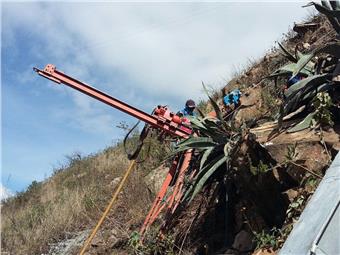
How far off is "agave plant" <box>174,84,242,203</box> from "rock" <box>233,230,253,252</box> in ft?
1.97

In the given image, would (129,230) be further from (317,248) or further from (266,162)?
(317,248)

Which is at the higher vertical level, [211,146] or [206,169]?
[211,146]

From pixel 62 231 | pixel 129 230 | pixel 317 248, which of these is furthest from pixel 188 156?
pixel 317 248

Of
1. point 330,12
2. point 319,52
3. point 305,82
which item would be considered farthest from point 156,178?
point 330,12

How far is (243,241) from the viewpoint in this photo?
4.82m

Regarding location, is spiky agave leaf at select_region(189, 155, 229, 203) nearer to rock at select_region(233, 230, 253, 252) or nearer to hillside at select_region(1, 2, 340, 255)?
hillside at select_region(1, 2, 340, 255)

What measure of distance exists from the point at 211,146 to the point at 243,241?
41.3 inches

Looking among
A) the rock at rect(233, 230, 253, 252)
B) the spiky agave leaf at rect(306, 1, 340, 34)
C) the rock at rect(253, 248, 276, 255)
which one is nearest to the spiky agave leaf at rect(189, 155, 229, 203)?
the rock at rect(233, 230, 253, 252)

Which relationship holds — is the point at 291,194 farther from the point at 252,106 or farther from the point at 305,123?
the point at 252,106

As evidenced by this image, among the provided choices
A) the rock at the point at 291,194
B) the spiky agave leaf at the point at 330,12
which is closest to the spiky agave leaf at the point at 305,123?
the rock at the point at 291,194

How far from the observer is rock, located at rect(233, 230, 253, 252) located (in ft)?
15.5

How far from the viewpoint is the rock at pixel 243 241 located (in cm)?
472

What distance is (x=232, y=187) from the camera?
5.30m

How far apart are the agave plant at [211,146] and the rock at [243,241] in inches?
23.6
